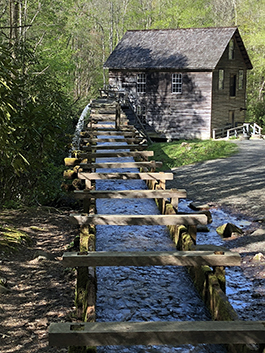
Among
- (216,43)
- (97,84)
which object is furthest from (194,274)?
(97,84)

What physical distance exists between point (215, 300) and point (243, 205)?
35.2 ft

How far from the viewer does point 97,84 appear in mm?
52688

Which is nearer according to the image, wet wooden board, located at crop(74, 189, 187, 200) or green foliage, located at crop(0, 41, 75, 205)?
wet wooden board, located at crop(74, 189, 187, 200)

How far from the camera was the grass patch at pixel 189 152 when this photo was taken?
966 inches

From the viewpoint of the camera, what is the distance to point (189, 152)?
2622cm

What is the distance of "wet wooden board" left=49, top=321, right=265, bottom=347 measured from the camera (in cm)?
340

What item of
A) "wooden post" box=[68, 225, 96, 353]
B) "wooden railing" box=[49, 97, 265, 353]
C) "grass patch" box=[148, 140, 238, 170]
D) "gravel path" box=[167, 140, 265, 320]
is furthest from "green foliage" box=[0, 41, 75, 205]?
"grass patch" box=[148, 140, 238, 170]

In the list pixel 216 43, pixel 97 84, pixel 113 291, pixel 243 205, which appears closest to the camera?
pixel 113 291

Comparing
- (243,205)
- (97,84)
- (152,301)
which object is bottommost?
(243,205)

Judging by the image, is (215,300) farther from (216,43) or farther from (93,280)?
(216,43)

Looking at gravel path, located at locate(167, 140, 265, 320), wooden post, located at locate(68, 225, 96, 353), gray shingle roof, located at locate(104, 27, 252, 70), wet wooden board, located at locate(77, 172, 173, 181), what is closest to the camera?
wooden post, located at locate(68, 225, 96, 353)

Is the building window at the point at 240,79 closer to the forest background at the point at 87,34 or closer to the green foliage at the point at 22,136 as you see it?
the forest background at the point at 87,34

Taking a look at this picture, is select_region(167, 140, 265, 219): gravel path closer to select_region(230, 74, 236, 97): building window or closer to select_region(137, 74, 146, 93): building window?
select_region(137, 74, 146, 93): building window

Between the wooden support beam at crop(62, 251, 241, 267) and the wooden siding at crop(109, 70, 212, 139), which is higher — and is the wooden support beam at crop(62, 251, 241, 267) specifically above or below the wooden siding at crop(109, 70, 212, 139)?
below
